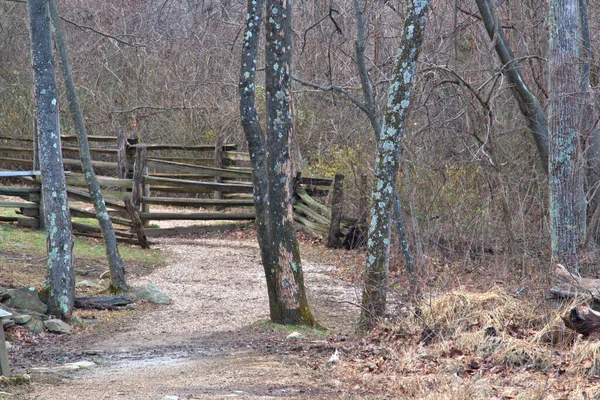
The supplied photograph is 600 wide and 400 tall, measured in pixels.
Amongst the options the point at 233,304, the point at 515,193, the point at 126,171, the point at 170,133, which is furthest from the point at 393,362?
the point at 170,133

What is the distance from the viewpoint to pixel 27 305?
8359 mm

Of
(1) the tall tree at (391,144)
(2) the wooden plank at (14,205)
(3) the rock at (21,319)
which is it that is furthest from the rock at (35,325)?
(2) the wooden plank at (14,205)

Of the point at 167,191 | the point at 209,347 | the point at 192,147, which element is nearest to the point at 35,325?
the point at 209,347

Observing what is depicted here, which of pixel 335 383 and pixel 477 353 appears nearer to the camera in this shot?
pixel 335 383

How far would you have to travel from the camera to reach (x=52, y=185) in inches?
333

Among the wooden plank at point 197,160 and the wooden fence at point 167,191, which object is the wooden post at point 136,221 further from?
the wooden plank at point 197,160

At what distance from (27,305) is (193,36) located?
50.7 feet

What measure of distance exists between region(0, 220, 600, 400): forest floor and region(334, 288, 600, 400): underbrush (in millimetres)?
10

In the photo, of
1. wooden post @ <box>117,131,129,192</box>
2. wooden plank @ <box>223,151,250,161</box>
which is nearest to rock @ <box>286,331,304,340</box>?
wooden post @ <box>117,131,129,192</box>

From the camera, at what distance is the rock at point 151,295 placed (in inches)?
394

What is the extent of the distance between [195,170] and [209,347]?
34.7 ft

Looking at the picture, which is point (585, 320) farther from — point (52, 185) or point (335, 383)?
point (52, 185)

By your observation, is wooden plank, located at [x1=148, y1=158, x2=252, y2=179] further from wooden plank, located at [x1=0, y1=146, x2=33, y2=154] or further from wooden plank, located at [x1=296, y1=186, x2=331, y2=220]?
wooden plank, located at [x1=0, y1=146, x2=33, y2=154]

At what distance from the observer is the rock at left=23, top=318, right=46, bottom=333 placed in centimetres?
798
